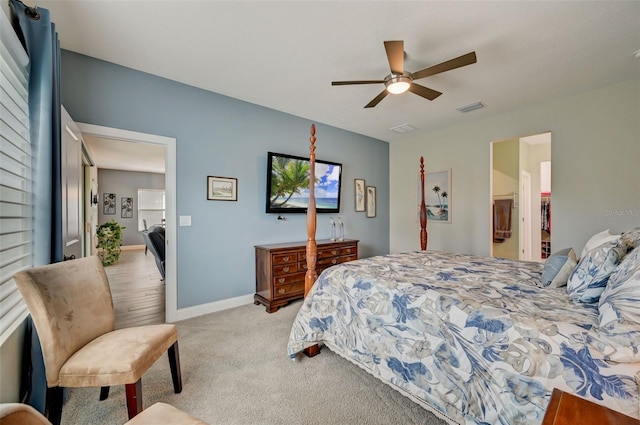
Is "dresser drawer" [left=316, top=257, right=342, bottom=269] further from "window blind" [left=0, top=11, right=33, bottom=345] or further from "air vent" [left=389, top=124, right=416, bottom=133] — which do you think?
"window blind" [left=0, top=11, right=33, bottom=345]

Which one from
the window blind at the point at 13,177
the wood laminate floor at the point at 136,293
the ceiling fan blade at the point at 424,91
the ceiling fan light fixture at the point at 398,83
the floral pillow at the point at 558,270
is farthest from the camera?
the wood laminate floor at the point at 136,293

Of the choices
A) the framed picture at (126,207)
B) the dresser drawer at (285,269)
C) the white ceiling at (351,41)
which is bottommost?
the dresser drawer at (285,269)

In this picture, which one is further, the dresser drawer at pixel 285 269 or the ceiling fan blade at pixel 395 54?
the dresser drawer at pixel 285 269

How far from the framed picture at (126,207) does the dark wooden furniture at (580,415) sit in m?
10.8

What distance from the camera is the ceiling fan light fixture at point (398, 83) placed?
2.43m

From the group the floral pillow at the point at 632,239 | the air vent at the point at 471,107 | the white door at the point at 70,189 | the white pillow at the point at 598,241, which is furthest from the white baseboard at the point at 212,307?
the air vent at the point at 471,107

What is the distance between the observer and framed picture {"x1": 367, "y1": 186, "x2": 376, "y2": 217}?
518 centimetres

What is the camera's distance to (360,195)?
5.04m

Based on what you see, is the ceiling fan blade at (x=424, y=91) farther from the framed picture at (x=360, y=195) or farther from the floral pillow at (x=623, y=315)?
the framed picture at (x=360, y=195)

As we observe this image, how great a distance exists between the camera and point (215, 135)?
334 cm

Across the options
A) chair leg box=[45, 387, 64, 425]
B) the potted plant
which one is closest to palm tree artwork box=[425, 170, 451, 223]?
chair leg box=[45, 387, 64, 425]

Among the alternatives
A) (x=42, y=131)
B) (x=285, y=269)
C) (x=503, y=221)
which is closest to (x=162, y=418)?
(x=42, y=131)

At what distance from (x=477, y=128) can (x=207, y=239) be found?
14.2ft

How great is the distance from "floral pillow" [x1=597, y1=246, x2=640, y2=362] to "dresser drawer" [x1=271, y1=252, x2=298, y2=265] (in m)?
2.80
